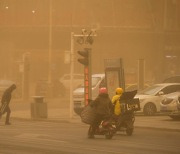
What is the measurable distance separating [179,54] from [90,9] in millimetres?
12335

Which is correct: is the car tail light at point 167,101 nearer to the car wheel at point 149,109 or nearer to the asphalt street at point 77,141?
the car wheel at point 149,109

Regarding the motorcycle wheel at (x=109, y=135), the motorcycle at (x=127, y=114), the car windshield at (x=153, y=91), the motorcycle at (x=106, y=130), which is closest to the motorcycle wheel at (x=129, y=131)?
the motorcycle at (x=127, y=114)

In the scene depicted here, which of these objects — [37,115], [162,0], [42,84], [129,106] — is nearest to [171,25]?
[162,0]

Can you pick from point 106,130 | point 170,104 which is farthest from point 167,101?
point 106,130

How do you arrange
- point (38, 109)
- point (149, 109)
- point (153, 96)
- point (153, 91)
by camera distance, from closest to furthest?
1. point (38, 109)
2. point (153, 96)
3. point (149, 109)
4. point (153, 91)

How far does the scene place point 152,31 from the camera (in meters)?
84.8

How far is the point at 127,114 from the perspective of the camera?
23828 mm

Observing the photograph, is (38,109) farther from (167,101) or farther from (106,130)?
(106,130)

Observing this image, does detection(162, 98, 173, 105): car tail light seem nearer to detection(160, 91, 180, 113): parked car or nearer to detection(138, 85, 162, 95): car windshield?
detection(160, 91, 180, 113): parked car

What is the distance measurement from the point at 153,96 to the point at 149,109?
699 millimetres

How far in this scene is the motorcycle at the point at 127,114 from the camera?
930 inches

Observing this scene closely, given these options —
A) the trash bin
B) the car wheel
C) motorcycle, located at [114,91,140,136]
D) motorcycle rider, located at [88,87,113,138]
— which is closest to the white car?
the car wheel

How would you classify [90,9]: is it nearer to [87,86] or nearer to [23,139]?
[87,86]

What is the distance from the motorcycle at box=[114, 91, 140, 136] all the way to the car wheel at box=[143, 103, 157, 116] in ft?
35.3
